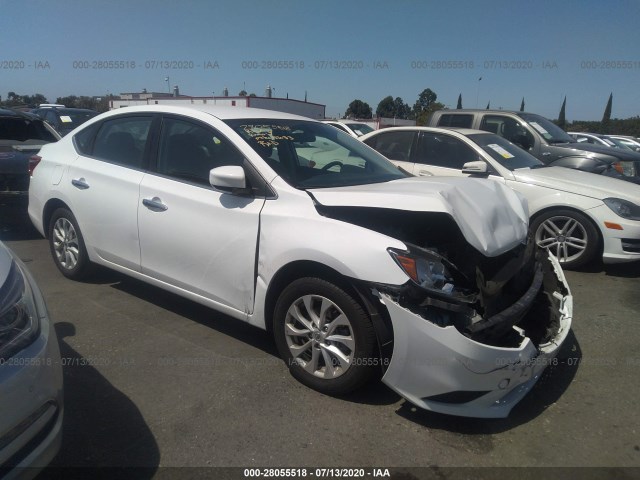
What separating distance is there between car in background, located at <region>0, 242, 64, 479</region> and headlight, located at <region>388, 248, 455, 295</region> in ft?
5.48

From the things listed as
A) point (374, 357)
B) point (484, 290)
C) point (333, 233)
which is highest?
point (333, 233)

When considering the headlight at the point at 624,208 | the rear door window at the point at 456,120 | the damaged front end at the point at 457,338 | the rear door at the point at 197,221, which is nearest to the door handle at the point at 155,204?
the rear door at the point at 197,221

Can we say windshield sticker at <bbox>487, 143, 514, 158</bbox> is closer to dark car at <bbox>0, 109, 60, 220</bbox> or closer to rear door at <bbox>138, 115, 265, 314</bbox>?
rear door at <bbox>138, 115, 265, 314</bbox>

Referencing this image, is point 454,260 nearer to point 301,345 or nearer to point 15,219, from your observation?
point 301,345

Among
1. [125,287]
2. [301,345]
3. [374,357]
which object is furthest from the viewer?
[125,287]

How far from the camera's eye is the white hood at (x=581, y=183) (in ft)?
17.0

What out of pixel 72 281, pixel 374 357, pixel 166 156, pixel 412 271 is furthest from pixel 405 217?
pixel 72 281

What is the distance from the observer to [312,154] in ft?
12.2

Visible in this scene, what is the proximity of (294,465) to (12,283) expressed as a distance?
1.54 m

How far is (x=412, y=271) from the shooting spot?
2488 millimetres

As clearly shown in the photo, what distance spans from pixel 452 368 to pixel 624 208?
3.83m

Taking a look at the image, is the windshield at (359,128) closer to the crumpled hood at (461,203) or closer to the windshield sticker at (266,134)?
the windshield sticker at (266,134)

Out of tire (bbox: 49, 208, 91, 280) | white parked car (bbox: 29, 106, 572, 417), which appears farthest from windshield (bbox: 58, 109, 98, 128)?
white parked car (bbox: 29, 106, 572, 417)

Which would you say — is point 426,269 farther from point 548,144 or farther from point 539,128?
Answer: point 539,128
